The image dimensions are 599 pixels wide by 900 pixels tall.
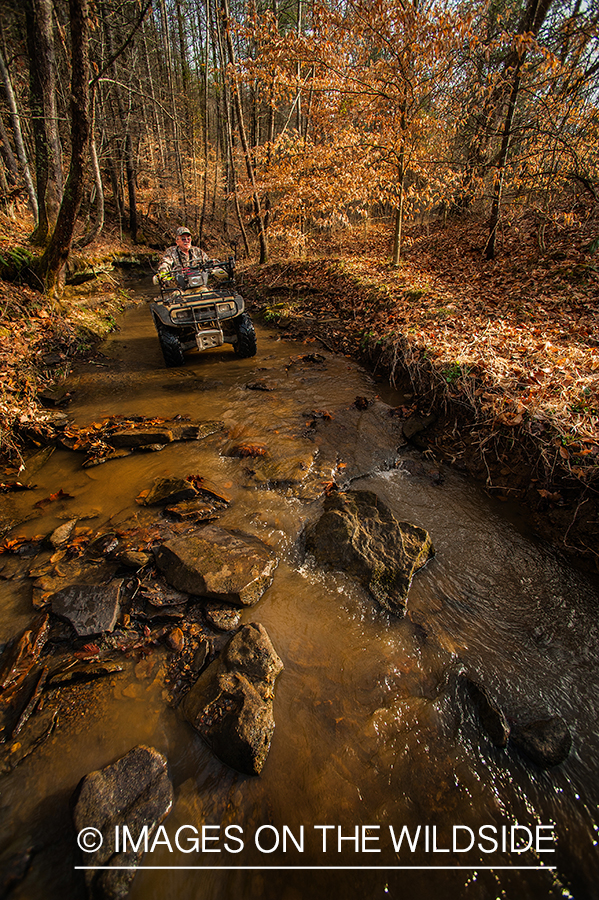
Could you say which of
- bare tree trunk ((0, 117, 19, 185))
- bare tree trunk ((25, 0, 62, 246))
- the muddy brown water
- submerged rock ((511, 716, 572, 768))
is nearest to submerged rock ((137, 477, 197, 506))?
the muddy brown water

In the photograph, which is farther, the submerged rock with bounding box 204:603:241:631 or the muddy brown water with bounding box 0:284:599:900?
the submerged rock with bounding box 204:603:241:631

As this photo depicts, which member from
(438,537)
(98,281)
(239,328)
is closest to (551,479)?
(438,537)

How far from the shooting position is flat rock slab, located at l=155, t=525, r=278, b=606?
2.77 meters

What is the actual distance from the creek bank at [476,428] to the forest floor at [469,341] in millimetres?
15

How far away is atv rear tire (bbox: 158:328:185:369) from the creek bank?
303 centimetres

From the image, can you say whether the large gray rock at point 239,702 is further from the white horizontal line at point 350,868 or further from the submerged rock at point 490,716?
the submerged rock at point 490,716

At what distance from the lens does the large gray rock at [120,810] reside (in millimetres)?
1590

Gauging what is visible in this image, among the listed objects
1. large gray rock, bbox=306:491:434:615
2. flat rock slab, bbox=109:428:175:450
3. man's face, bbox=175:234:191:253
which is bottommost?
large gray rock, bbox=306:491:434:615

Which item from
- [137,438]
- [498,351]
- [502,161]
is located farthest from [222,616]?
[502,161]

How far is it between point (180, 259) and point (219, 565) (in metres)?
7.54

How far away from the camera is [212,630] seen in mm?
2613

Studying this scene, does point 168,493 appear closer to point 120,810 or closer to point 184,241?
point 120,810

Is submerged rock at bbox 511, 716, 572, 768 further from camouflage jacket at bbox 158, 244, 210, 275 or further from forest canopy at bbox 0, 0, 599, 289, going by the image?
camouflage jacket at bbox 158, 244, 210, 275

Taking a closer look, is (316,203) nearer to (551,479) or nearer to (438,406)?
(438,406)
